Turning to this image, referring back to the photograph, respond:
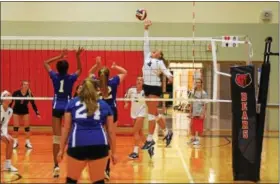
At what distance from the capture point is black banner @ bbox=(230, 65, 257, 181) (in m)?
6.36

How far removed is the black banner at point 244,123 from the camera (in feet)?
20.9

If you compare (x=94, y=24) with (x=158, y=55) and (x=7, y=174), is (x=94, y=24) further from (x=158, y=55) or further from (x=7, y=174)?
(x=7, y=174)

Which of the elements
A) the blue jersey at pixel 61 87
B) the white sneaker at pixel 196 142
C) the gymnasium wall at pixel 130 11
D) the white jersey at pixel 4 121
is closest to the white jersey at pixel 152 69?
the blue jersey at pixel 61 87

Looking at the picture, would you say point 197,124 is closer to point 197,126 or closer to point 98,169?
point 197,126

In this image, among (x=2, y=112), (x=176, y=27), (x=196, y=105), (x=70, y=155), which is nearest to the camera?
(x=70, y=155)

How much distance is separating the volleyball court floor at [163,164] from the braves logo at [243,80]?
4.89 feet

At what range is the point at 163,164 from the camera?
25.4ft

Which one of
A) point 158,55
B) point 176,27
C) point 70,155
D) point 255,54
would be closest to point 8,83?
point 176,27

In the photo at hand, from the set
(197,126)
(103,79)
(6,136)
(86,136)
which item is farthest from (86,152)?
(197,126)

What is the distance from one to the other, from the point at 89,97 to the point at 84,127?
0.31 m

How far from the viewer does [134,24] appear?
41.9ft

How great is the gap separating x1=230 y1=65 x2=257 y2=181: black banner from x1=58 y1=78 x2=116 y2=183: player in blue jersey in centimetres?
270

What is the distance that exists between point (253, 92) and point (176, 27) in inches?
266

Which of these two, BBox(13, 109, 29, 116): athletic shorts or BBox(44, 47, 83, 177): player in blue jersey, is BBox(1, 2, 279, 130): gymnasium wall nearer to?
BBox(13, 109, 29, 116): athletic shorts
